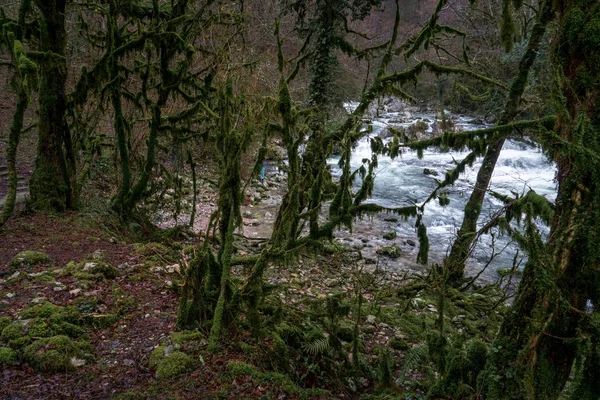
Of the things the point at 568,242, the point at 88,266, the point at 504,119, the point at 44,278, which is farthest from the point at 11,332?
the point at 504,119

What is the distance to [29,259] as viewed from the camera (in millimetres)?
5102

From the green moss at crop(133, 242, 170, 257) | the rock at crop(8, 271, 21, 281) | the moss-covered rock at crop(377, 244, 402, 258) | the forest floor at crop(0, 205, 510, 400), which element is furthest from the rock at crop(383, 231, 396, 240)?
the rock at crop(8, 271, 21, 281)

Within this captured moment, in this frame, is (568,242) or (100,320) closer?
(568,242)

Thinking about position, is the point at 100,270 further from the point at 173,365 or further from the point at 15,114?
the point at 15,114

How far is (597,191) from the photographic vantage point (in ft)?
7.00

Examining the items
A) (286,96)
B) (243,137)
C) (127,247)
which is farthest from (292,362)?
(127,247)

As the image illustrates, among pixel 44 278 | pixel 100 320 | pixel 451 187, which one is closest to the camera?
pixel 100 320

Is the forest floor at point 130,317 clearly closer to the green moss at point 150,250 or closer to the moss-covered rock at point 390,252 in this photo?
the green moss at point 150,250

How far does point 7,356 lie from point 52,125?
17.4ft

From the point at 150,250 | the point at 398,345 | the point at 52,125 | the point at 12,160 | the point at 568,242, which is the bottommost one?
the point at 398,345

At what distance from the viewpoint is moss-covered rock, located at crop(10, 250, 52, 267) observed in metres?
5.00

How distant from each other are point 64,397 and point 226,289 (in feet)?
4.83

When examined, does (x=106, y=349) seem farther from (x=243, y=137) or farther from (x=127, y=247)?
(x=127, y=247)

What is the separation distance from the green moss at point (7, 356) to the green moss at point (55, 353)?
0.08 metres
